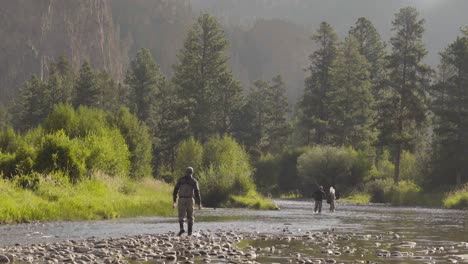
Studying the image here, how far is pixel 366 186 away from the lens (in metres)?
72.1

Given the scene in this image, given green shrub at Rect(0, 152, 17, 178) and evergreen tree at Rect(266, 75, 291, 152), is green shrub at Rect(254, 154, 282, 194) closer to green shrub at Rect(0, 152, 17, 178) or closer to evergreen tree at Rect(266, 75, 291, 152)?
evergreen tree at Rect(266, 75, 291, 152)

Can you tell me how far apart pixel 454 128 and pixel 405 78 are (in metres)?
10.0

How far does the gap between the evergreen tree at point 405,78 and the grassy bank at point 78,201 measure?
42.3 metres

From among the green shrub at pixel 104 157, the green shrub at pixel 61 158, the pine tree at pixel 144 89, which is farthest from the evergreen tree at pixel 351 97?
the green shrub at pixel 61 158

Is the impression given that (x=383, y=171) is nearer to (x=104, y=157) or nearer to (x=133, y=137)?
(x=133, y=137)

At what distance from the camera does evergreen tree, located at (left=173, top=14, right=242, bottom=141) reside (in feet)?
306

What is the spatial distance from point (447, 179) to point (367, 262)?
55.0 metres

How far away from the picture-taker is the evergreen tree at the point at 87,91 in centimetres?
9589

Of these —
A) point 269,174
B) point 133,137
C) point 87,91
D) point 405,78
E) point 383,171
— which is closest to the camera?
point 133,137

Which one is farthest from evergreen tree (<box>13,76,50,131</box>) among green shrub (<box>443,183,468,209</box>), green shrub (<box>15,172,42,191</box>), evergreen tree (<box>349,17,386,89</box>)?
green shrub (<box>15,172,42,191</box>)

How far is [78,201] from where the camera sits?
30281mm

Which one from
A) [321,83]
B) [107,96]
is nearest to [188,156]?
[321,83]

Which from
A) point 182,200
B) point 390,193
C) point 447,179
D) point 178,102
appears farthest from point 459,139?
point 182,200

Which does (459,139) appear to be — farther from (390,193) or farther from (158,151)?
(158,151)
